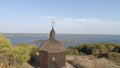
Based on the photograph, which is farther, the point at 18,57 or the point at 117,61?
the point at 117,61

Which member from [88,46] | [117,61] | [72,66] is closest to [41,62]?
[72,66]

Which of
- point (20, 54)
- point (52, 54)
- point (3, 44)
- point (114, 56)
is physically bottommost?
point (114, 56)

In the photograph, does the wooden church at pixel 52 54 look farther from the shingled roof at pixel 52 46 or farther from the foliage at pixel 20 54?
the foliage at pixel 20 54

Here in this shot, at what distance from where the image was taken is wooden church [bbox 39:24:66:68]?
142 ft

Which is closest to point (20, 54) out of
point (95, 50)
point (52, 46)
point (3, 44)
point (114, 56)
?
point (3, 44)

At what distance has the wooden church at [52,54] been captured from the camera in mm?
43234

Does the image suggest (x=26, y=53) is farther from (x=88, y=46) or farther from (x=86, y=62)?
(x=88, y=46)

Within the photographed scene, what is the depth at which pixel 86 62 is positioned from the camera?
1960 inches

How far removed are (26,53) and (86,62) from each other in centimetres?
1435

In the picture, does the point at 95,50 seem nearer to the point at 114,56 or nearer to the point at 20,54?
Answer: the point at 114,56

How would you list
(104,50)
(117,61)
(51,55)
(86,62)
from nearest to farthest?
1. (51,55)
2. (86,62)
3. (117,61)
4. (104,50)

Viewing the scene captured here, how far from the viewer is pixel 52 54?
43344 millimetres

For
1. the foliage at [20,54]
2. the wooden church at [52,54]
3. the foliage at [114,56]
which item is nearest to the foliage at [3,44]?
the foliage at [20,54]

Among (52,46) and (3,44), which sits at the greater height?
(3,44)
